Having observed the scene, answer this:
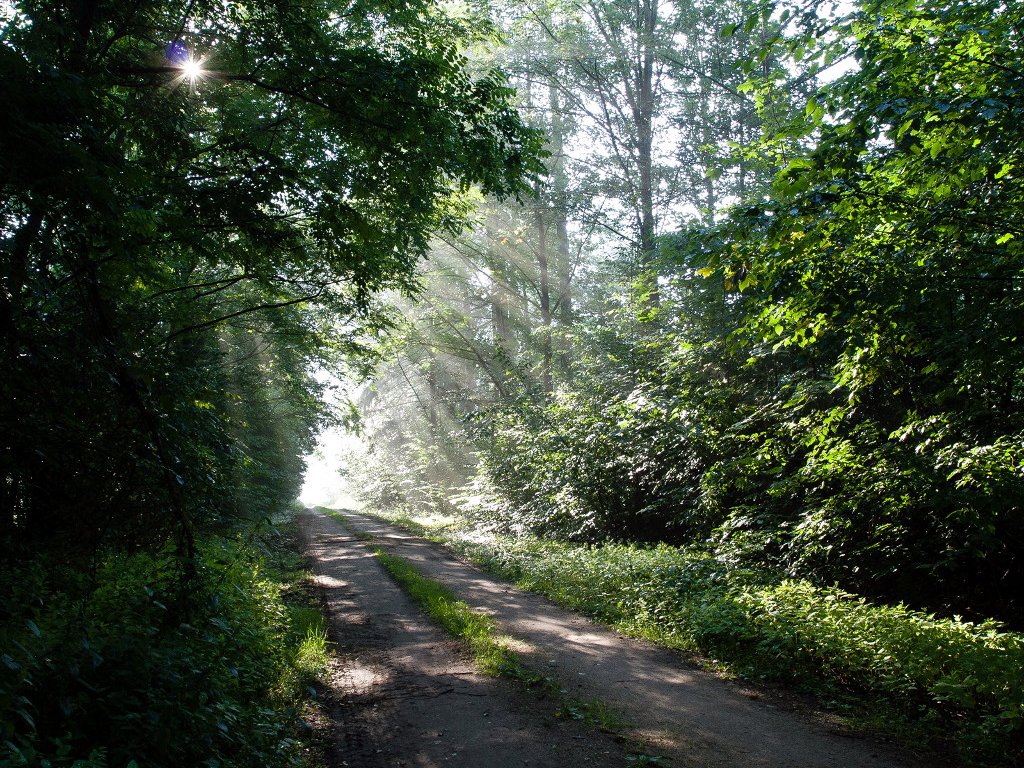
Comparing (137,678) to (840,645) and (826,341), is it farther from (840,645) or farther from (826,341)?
(826,341)

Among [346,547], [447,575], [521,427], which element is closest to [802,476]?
[447,575]

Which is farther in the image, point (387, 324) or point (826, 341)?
point (387, 324)

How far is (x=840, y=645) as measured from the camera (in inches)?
225

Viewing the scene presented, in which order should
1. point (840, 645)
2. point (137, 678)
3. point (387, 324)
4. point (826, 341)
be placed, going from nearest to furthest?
point (137, 678) < point (840, 645) < point (826, 341) < point (387, 324)

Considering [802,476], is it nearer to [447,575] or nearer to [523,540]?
[447,575]

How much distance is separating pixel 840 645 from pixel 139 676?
19.0 feet

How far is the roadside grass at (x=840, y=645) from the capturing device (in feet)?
14.7

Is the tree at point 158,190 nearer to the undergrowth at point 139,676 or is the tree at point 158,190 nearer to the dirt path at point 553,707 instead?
the undergrowth at point 139,676

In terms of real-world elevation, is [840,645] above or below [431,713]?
above

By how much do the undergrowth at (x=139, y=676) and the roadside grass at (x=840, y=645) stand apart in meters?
4.39

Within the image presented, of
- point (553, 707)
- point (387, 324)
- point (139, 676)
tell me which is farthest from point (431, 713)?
point (387, 324)

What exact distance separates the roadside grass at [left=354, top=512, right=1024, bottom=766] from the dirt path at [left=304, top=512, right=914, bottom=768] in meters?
0.46

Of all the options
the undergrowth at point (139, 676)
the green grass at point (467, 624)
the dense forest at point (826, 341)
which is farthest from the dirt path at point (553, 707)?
the dense forest at point (826, 341)

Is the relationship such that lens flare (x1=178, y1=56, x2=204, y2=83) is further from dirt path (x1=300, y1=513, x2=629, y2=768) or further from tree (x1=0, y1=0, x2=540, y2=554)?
dirt path (x1=300, y1=513, x2=629, y2=768)
